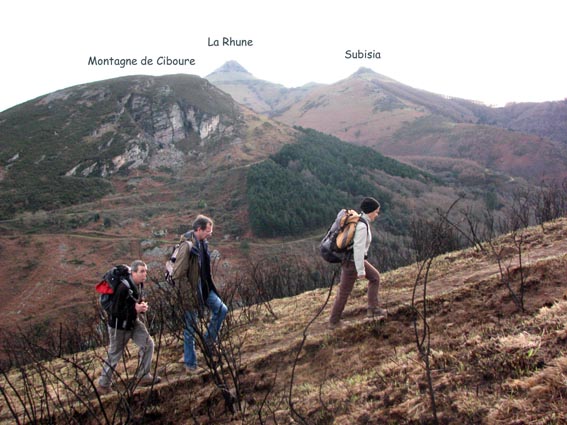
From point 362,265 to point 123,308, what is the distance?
2691mm

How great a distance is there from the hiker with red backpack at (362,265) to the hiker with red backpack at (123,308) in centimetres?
230

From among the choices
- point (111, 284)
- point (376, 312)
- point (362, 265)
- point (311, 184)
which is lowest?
point (376, 312)

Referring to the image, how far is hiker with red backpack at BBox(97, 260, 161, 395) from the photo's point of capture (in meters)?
4.05

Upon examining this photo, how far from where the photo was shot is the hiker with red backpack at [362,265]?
4.34 metres

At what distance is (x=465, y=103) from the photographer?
122625mm

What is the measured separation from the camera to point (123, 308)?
161 inches

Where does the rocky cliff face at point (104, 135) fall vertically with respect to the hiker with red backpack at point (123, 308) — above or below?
above

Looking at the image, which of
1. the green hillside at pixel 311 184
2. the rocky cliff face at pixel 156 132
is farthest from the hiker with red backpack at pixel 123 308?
the rocky cliff face at pixel 156 132

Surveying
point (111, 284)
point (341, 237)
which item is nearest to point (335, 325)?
point (341, 237)

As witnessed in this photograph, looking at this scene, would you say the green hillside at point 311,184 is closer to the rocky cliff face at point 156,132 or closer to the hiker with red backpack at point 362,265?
the rocky cliff face at point 156,132

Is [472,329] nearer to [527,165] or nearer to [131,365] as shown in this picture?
[131,365]

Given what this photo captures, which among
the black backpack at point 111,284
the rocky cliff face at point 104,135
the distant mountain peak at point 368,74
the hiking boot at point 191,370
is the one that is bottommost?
the hiking boot at point 191,370

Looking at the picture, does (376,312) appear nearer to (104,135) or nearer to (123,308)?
(123,308)

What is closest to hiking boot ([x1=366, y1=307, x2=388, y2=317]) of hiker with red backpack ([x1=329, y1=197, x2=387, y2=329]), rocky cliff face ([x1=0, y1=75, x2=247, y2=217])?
hiker with red backpack ([x1=329, y1=197, x2=387, y2=329])
